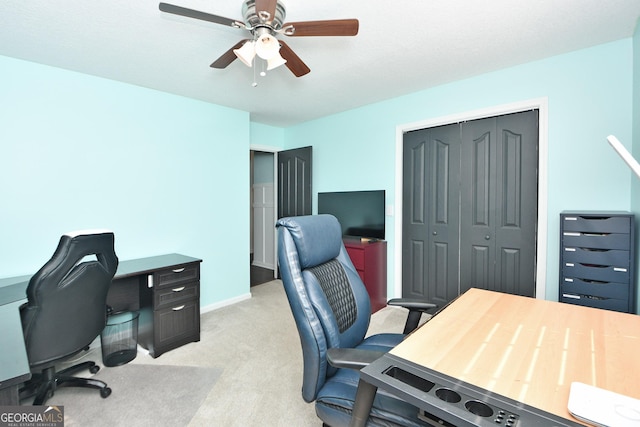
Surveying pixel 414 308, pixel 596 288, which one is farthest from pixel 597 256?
pixel 414 308

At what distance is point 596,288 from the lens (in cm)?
198

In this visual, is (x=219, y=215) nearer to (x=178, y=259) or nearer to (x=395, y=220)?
(x=178, y=259)

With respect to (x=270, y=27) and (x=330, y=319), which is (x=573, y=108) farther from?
(x=330, y=319)

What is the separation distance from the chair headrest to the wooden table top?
1.86 ft

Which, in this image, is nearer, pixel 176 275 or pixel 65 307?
pixel 65 307

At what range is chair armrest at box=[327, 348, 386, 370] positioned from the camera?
1020mm

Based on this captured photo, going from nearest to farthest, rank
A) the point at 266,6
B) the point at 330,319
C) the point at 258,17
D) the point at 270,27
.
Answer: the point at 330,319 → the point at 266,6 → the point at 258,17 → the point at 270,27

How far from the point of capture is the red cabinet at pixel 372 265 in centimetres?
326

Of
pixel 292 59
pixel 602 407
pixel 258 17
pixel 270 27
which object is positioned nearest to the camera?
pixel 602 407

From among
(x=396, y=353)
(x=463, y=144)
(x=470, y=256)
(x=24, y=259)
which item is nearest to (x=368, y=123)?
(x=463, y=144)

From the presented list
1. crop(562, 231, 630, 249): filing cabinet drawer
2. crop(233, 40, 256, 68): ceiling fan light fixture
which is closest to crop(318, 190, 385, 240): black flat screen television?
crop(562, 231, 630, 249): filing cabinet drawer

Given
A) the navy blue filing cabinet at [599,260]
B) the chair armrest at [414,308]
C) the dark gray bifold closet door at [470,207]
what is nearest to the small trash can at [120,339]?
the chair armrest at [414,308]

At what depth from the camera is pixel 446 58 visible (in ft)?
8.04

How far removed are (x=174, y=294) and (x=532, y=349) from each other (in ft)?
8.61
